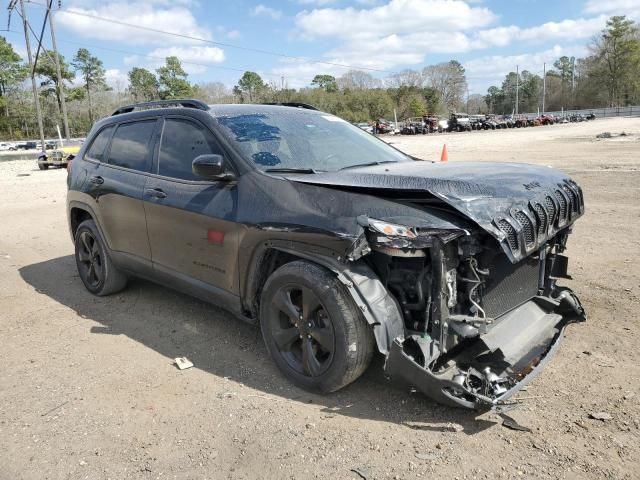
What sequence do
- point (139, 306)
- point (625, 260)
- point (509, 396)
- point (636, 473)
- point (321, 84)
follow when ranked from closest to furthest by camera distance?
point (636, 473)
point (509, 396)
point (139, 306)
point (625, 260)
point (321, 84)

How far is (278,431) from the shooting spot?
3006mm

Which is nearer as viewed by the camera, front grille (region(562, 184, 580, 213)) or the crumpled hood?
the crumpled hood

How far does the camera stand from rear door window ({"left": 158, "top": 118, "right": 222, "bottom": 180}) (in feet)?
13.1

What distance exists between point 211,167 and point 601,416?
2.88m

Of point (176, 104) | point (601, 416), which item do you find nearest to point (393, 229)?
point (601, 416)

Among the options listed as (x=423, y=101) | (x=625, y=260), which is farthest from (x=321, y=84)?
(x=625, y=260)

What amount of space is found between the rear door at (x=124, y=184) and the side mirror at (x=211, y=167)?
1.10 metres

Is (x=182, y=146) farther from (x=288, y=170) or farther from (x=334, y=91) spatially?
(x=334, y=91)

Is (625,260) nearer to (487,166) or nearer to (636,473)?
(487,166)

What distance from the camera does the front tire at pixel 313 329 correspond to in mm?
3023

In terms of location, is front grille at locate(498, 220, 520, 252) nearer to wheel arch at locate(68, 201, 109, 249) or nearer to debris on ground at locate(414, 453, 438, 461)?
debris on ground at locate(414, 453, 438, 461)

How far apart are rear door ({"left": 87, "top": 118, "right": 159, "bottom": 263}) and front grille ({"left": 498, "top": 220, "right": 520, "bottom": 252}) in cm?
300

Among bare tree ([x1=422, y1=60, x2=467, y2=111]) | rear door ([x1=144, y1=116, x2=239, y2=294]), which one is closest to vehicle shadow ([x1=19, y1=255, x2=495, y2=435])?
rear door ([x1=144, y1=116, x2=239, y2=294])

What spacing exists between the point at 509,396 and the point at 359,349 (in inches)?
34.5
